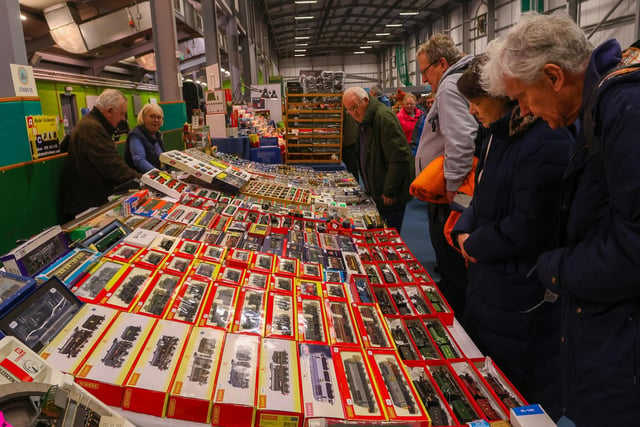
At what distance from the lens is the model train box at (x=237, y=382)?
1.15 meters

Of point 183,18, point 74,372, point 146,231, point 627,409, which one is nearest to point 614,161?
point 627,409

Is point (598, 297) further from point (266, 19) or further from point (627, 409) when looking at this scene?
point (266, 19)

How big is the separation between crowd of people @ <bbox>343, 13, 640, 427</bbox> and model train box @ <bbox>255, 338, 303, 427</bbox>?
2.62ft

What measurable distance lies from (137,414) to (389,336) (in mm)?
880

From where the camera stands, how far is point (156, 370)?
4.02 ft

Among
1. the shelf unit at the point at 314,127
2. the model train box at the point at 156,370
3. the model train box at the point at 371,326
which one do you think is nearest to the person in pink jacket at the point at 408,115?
the shelf unit at the point at 314,127

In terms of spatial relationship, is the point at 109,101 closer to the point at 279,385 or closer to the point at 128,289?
the point at 128,289

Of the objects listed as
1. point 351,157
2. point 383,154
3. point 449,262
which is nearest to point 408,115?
point 351,157

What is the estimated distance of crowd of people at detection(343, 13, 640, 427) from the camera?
3.34ft

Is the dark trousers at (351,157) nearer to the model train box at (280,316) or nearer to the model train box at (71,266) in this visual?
the model train box at (280,316)

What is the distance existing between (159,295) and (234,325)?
31 cm

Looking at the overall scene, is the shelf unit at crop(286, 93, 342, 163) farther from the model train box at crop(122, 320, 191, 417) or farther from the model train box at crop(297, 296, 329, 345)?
the model train box at crop(122, 320, 191, 417)

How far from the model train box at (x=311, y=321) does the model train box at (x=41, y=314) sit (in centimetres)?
75

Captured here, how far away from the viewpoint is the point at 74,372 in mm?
1153
